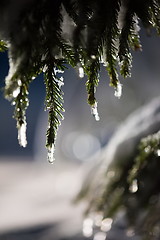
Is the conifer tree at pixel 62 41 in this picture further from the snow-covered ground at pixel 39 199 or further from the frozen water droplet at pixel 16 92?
the snow-covered ground at pixel 39 199

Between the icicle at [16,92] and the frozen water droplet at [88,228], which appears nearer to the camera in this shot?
the icicle at [16,92]

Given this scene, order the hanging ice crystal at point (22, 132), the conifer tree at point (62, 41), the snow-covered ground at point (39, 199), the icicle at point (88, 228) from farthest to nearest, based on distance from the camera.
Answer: the snow-covered ground at point (39, 199) < the icicle at point (88, 228) < the hanging ice crystal at point (22, 132) < the conifer tree at point (62, 41)

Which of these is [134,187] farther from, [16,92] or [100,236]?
[100,236]

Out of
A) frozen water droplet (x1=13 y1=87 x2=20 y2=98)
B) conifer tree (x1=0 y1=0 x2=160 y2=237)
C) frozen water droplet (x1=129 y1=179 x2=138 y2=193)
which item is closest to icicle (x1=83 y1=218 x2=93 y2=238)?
frozen water droplet (x1=129 y1=179 x2=138 y2=193)

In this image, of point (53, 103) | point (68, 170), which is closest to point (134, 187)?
point (53, 103)

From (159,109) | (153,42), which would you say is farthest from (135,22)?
(153,42)

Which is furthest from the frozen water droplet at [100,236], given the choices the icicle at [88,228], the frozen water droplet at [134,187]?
the frozen water droplet at [134,187]

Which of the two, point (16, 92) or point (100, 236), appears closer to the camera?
point (16, 92)

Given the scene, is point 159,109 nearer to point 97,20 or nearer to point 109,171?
point 109,171
